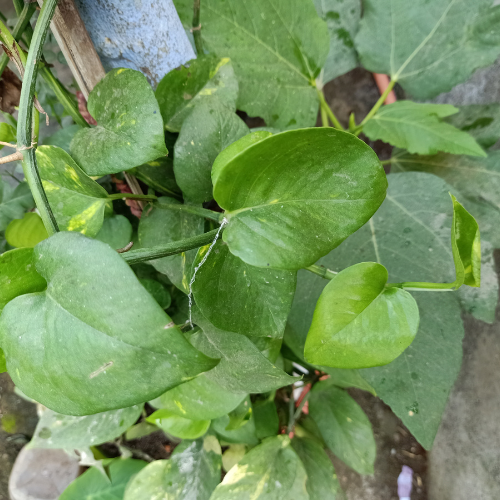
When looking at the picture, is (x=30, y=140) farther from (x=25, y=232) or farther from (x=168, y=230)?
(x=25, y=232)

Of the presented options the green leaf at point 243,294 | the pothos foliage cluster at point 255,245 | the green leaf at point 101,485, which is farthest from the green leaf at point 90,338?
the green leaf at point 101,485

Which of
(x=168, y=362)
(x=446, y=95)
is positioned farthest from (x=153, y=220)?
(x=446, y=95)

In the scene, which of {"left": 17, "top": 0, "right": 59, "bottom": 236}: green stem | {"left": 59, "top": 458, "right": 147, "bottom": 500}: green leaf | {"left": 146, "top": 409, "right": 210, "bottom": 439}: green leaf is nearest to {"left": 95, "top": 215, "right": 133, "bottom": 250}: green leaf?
{"left": 17, "top": 0, "right": 59, "bottom": 236}: green stem

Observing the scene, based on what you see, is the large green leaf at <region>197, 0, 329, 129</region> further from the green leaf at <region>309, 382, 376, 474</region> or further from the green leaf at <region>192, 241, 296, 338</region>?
the green leaf at <region>309, 382, 376, 474</region>

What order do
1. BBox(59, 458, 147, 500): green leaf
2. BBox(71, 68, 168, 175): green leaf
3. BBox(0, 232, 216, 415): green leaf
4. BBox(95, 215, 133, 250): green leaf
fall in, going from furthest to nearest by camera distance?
1. BBox(59, 458, 147, 500): green leaf
2. BBox(95, 215, 133, 250): green leaf
3. BBox(71, 68, 168, 175): green leaf
4. BBox(0, 232, 216, 415): green leaf

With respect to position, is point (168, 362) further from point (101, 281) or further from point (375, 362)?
point (375, 362)

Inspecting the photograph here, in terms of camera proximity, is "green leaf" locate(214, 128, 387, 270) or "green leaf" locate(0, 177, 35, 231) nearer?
"green leaf" locate(214, 128, 387, 270)

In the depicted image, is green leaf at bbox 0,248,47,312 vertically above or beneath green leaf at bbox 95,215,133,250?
above
